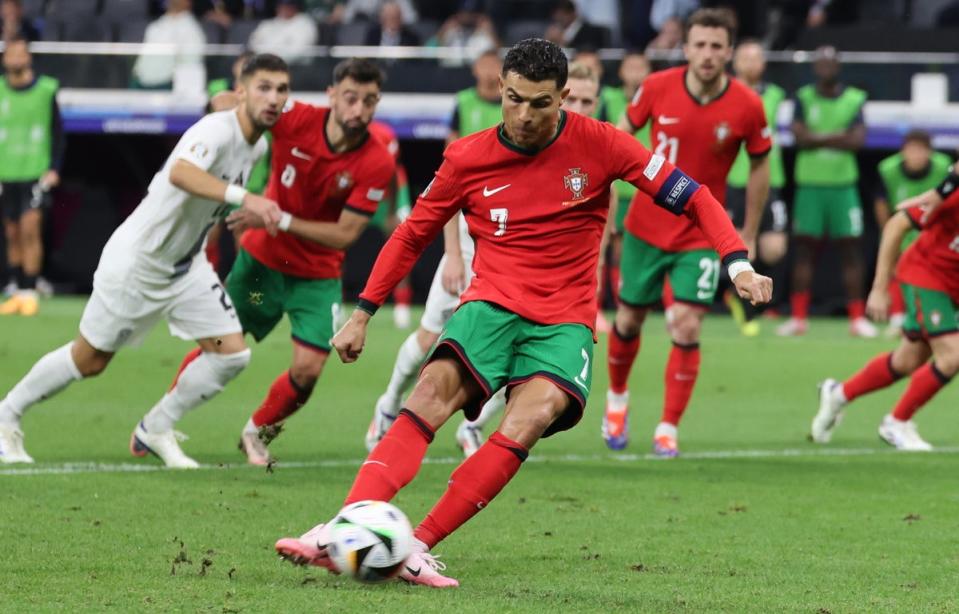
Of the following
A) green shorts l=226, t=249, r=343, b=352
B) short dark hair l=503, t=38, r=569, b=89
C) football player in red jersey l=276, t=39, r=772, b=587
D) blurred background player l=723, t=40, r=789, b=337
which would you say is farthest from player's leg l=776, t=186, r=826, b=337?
short dark hair l=503, t=38, r=569, b=89

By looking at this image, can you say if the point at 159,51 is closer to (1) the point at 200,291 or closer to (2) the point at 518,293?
(1) the point at 200,291

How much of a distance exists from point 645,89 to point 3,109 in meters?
9.78

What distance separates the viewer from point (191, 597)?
5195 millimetres

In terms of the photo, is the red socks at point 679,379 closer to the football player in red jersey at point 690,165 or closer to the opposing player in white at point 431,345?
the football player in red jersey at point 690,165

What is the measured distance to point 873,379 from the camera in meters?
10.1

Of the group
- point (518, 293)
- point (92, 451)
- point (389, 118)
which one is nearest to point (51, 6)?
point (389, 118)

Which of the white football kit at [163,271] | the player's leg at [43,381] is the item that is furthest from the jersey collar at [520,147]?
the player's leg at [43,381]

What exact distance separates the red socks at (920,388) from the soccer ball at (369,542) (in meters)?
5.48

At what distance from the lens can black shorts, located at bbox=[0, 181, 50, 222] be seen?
17.4 metres

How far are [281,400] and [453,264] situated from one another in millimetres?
1126

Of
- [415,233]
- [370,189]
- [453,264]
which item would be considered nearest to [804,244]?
[453,264]

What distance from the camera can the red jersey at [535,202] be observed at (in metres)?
5.88

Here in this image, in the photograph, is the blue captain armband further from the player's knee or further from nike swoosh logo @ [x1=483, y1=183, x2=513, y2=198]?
the player's knee

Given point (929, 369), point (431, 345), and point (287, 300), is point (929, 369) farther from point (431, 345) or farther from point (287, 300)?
point (287, 300)
